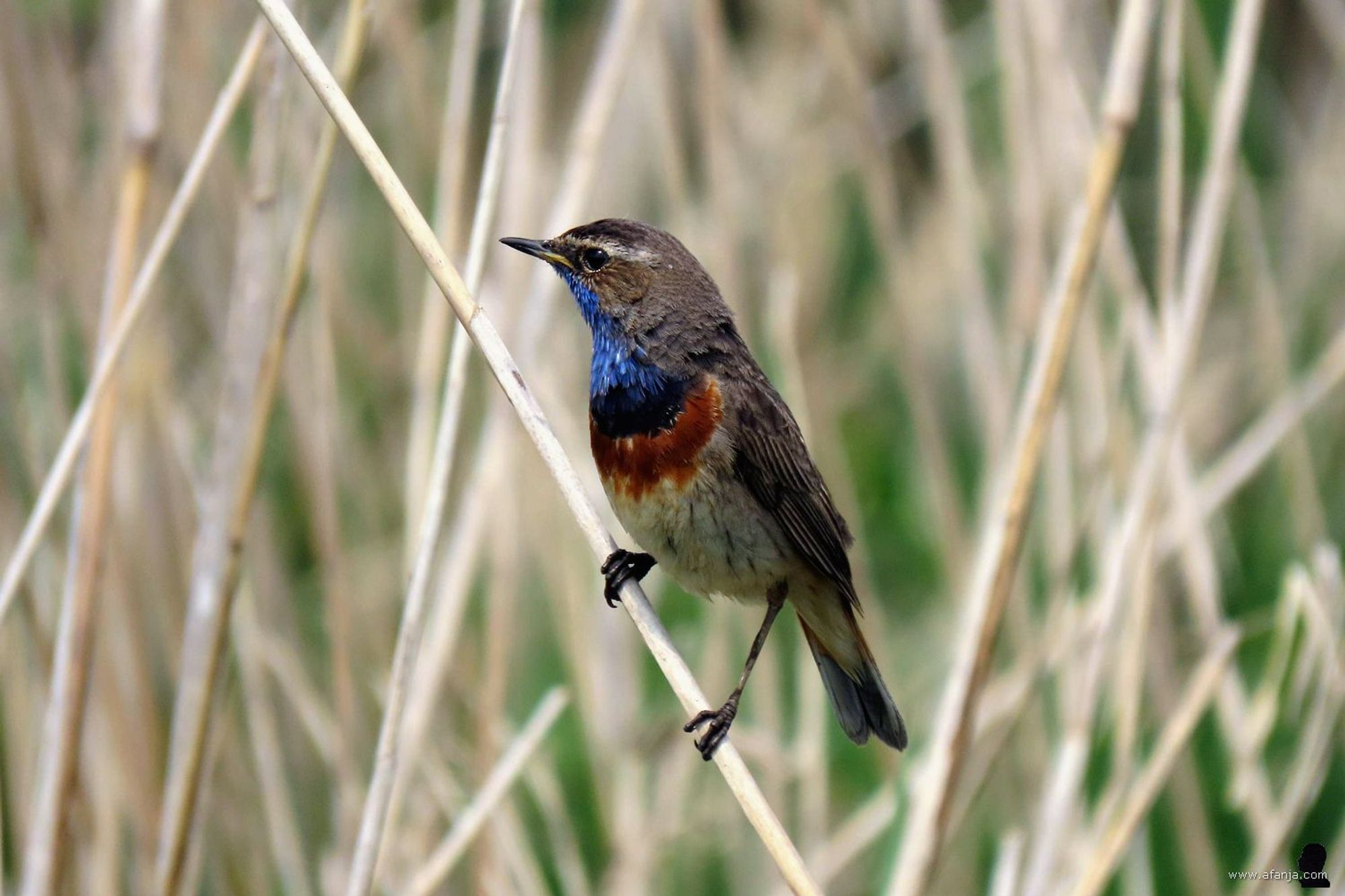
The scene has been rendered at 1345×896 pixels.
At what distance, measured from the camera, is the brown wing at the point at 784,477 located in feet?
10.6

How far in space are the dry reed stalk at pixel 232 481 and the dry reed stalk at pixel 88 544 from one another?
209 millimetres

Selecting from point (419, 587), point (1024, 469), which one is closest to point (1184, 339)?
point (1024, 469)

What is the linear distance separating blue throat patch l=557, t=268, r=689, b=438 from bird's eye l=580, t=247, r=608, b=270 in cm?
4

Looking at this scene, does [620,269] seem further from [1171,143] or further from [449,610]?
[1171,143]

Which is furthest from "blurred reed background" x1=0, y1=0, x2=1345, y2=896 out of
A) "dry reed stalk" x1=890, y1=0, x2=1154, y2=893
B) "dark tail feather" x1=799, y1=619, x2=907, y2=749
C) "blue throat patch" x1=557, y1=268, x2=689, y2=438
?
→ "blue throat patch" x1=557, y1=268, x2=689, y2=438

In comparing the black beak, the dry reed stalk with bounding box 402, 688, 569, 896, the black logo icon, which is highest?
the black beak

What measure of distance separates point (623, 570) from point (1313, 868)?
1804 millimetres

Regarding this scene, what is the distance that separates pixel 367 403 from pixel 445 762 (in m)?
1.54

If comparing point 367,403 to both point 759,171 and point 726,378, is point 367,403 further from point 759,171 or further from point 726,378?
point 726,378

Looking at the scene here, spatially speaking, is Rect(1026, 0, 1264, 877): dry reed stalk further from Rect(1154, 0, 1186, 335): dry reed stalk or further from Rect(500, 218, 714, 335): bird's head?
Answer: Rect(500, 218, 714, 335): bird's head

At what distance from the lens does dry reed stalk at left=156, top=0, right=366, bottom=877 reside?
284 cm

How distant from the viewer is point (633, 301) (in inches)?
129

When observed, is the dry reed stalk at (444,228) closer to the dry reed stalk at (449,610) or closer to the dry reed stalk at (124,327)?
the dry reed stalk at (449,610)

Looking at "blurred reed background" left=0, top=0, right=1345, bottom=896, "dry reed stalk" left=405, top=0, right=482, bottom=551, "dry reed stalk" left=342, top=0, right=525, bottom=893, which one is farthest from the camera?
"dry reed stalk" left=405, top=0, right=482, bottom=551
